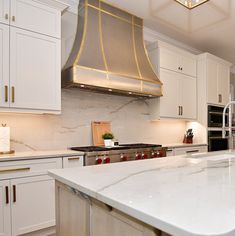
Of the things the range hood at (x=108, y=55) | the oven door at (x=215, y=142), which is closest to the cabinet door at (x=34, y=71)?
the range hood at (x=108, y=55)

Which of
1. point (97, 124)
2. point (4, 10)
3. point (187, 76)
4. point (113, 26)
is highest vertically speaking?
point (113, 26)

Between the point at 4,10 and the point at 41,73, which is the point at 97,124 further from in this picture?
the point at 4,10

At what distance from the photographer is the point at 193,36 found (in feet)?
13.7

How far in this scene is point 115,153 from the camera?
274 cm

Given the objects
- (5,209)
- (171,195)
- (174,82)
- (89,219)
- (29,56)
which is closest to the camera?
(171,195)

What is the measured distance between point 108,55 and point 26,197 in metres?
1.93

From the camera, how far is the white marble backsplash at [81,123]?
264 cm

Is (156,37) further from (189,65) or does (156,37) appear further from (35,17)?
(35,17)

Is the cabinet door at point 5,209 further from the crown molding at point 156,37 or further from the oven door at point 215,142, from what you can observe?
the oven door at point 215,142

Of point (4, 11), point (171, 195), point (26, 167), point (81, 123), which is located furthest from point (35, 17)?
point (171, 195)

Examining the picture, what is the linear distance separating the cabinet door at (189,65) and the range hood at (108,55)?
962mm

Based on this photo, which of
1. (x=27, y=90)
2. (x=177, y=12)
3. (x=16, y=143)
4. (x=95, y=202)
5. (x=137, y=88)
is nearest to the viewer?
(x=95, y=202)

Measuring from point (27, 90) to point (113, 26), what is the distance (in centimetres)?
153

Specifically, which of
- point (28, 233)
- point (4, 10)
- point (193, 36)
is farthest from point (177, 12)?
point (28, 233)
